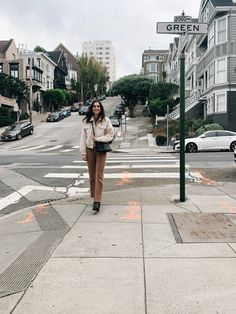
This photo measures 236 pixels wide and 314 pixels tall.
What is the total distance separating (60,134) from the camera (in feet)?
157

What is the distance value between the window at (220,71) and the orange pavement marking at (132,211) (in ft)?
98.9

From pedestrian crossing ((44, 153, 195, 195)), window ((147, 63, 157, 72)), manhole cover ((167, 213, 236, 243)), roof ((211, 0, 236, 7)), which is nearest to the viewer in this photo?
manhole cover ((167, 213, 236, 243))

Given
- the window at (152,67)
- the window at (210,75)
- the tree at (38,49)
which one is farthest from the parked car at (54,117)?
the window at (152,67)

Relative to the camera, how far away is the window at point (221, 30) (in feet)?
119

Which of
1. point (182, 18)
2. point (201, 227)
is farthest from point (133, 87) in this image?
point (201, 227)

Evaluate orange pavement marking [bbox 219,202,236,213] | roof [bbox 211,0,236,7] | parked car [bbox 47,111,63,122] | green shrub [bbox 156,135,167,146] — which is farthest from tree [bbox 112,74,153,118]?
orange pavement marking [bbox 219,202,236,213]

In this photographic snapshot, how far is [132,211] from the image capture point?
7.46 m

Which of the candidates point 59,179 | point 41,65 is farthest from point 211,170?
point 41,65

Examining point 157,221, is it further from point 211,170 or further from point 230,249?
point 211,170

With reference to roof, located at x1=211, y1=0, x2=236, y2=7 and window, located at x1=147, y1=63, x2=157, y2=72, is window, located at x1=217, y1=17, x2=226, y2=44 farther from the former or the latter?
window, located at x1=147, y1=63, x2=157, y2=72

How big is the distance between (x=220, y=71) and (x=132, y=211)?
→ 103 feet

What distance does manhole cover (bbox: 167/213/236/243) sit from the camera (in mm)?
5750

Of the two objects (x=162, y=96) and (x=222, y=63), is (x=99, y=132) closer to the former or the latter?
(x=222, y=63)

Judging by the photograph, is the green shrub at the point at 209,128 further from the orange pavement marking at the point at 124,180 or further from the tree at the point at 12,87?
the tree at the point at 12,87
